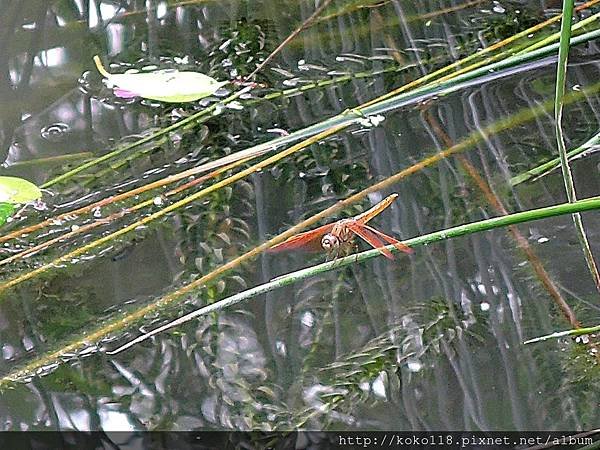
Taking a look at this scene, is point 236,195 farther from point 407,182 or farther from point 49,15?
point 49,15

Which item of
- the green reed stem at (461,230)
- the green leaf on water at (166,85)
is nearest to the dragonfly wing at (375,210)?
the green reed stem at (461,230)

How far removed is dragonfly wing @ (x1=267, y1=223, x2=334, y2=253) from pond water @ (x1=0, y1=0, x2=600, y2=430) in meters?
0.01

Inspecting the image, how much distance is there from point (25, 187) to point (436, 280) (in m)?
0.40

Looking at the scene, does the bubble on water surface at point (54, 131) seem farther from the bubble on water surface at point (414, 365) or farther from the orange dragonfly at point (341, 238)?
the bubble on water surface at point (414, 365)

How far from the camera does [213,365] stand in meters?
0.56

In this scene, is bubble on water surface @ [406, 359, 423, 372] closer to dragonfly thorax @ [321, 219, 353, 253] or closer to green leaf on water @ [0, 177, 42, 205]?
dragonfly thorax @ [321, 219, 353, 253]

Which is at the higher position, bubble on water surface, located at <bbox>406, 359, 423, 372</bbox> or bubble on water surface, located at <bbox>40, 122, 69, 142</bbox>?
bubble on water surface, located at <bbox>40, 122, 69, 142</bbox>

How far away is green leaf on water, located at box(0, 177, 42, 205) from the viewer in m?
0.67

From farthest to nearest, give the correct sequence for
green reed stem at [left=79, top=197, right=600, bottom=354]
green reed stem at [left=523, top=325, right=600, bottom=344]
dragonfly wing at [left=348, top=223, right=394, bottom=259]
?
dragonfly wing at [left=348, top=223, right=394, bottom=259] → green reed stem at [left=523, top=325, right=600, bottom=344] → green reed stem at [left=79, top=197, right=600, bottom=354]

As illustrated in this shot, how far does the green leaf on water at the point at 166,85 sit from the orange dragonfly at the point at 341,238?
241 millimetres

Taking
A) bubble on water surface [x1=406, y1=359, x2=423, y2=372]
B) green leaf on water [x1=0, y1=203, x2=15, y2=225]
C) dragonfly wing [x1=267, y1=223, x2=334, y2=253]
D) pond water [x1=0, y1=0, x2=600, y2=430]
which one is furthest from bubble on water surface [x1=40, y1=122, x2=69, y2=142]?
bubble on water surface [x1=406, y1=359, x2=423, y2=372]

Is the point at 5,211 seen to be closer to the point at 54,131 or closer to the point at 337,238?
the point at 54,131

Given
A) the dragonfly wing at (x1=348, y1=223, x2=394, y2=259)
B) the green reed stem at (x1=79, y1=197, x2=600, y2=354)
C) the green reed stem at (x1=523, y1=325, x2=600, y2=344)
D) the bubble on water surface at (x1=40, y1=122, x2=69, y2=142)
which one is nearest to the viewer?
the green reed stem at (x1=79, y1=197, x2=600, y2=354)

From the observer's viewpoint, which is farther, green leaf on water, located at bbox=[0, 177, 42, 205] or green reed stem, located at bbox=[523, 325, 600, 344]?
green leaf on water, located at bbox=[0, 177, 42, 205]
